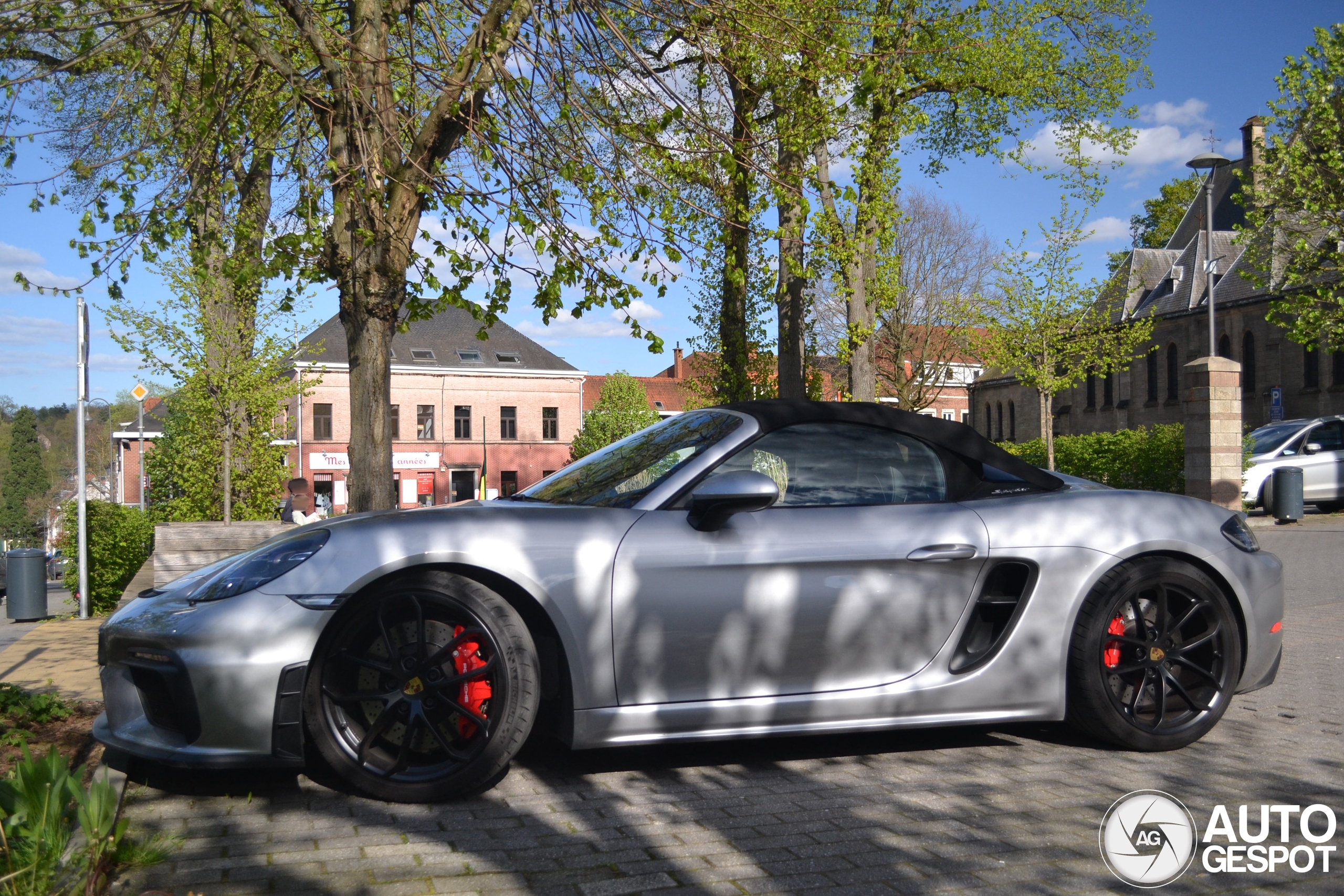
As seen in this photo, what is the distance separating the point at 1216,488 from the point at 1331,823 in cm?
1821

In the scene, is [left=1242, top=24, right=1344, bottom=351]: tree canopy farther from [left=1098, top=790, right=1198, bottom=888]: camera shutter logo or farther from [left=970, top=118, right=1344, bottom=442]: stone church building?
[left=1098, top=790, right=1198, bottom=888]: camera shutter logo

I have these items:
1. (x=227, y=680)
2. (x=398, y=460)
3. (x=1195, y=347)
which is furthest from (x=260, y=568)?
(x=398, y=460)

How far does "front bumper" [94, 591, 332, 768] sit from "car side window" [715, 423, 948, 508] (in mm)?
1654

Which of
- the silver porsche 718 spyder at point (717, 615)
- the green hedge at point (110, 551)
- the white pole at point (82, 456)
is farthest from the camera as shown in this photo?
the green hedge at point (110, 551)

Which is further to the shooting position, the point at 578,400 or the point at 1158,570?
the point at 578,400

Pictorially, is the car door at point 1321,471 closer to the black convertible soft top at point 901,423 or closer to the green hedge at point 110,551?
the black convertible soft top at point 901,423

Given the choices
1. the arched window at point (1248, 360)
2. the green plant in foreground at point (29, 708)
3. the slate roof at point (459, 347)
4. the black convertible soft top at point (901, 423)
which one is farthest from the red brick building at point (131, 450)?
the black convertible soft top at point (901, 423)

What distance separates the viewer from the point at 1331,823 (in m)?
3.33

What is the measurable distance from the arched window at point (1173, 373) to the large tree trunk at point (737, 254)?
4161 cm

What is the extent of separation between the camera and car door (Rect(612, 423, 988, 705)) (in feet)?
12.3

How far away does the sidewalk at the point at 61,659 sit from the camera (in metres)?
6.06

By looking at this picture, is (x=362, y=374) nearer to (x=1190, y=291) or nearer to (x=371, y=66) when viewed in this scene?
(x=371, y=66)

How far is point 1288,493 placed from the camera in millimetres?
19500

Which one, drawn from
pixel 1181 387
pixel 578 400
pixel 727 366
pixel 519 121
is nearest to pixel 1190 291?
pixel 1181 387
